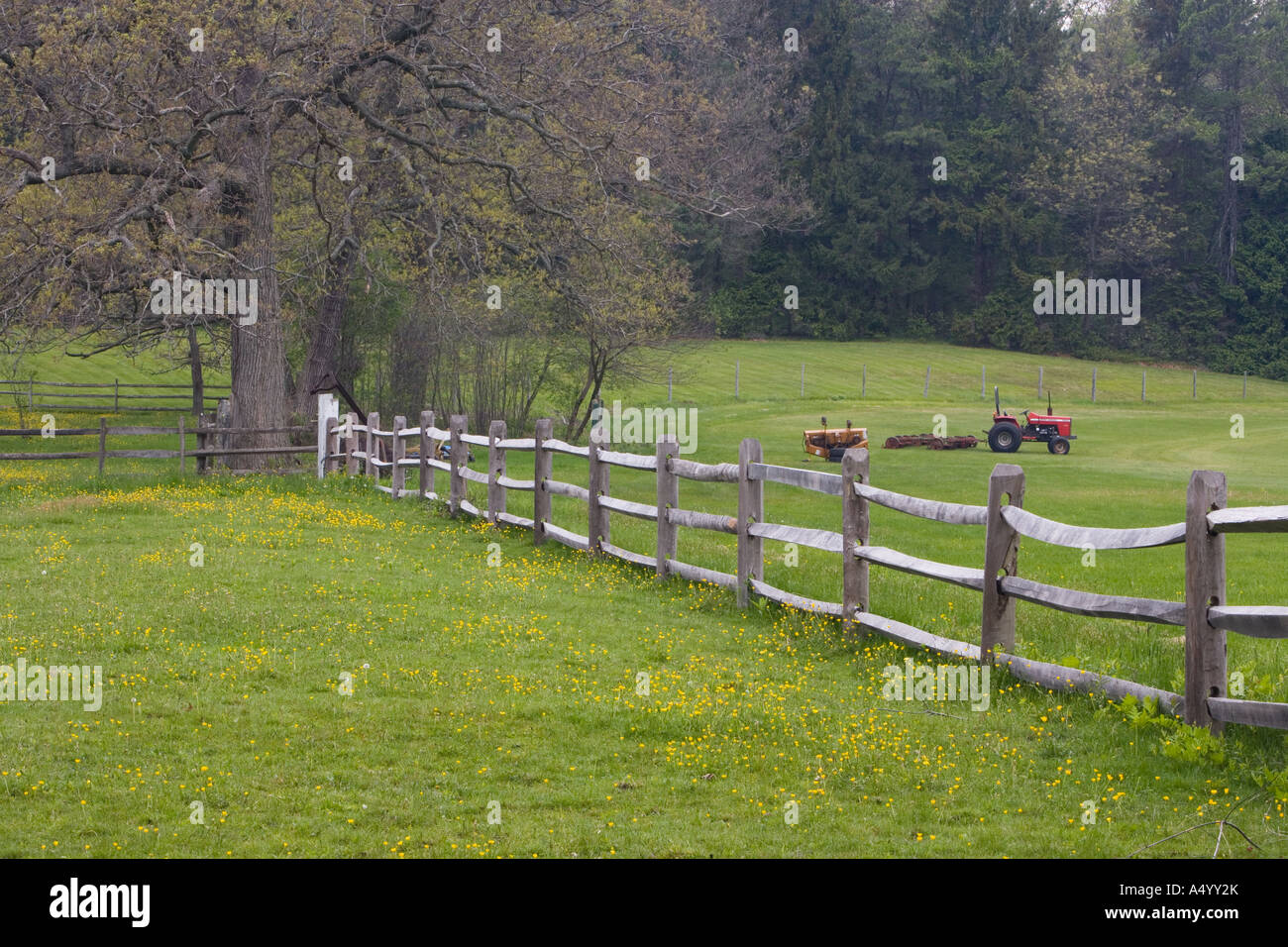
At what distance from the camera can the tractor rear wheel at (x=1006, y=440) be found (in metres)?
34.5

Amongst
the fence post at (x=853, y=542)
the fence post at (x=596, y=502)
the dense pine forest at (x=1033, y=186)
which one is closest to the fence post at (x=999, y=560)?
the fence post at (x=853, y=542)

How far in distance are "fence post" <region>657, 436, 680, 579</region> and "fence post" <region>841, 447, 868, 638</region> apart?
3.22 metres

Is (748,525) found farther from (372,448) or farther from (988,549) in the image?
(372,448)

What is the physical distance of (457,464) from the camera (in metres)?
19.8

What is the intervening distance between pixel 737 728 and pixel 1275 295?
7423 centimetres

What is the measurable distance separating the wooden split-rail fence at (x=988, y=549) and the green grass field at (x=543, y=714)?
0.21 metres

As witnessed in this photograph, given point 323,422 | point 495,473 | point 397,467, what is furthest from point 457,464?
point 323,422

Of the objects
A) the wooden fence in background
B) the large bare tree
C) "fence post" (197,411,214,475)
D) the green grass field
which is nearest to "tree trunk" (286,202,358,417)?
the large bare tree

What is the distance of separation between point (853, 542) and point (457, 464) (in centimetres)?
991

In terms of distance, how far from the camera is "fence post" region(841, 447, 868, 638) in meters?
10.9

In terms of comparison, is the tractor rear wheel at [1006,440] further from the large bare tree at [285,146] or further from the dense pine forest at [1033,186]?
the dense pine forest at [1033,186]

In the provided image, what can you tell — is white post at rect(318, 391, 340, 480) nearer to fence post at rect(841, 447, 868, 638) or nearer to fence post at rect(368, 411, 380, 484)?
fence post at rect(368, 411, 380, 484)

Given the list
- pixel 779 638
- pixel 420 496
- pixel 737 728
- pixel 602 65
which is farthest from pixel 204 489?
pixel 737 728

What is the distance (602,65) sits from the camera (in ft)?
92.0
